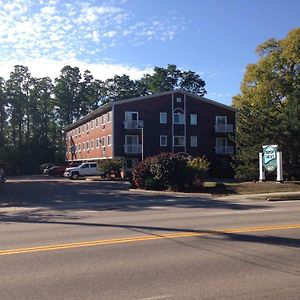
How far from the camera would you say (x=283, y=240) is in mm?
10070

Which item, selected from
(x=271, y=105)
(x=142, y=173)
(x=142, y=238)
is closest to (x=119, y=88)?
(x=271, y=105)

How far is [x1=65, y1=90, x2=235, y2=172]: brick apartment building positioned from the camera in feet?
186

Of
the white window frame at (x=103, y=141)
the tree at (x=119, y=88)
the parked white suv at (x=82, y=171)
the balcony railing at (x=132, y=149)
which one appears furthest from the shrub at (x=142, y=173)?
the tree at (x=119, y=88)

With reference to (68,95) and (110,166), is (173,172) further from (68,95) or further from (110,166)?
(68,95)

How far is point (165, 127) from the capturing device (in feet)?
191

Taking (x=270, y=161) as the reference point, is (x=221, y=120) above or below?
above

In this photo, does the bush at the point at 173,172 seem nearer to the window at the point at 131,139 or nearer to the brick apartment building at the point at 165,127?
the brick apartment building at the point at 165,127

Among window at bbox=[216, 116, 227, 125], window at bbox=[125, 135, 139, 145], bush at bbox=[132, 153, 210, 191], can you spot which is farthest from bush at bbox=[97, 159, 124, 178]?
bush at bbox=[132, 153, 210, 191]

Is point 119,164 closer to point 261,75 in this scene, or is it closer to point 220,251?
point 261,75

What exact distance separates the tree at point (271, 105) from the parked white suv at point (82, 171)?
17.4m

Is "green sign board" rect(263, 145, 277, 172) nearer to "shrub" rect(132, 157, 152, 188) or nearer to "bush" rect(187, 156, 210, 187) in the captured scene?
"bush" rect(187, 156, 210, 187)

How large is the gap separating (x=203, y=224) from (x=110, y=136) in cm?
4480

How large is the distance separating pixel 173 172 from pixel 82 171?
87.7ft

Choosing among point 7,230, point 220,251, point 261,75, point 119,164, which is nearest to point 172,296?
point 220,251
